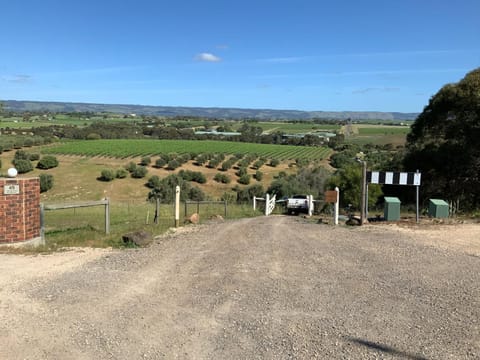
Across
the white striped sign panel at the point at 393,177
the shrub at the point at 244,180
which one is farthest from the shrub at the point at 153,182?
the white striped sign panel at the point at 393,177

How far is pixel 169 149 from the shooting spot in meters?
103

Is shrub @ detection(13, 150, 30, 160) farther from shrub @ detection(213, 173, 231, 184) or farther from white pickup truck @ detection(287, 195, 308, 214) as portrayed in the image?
white pickup truck @ detection(287, 195, 308, 214)

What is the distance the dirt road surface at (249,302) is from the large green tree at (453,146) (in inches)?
617

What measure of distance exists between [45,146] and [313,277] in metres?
103

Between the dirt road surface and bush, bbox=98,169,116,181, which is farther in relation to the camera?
bush, bbox=98,169,116,181

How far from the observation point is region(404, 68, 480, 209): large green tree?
24.5m

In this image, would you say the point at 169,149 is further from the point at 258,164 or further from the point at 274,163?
the point at 274,163

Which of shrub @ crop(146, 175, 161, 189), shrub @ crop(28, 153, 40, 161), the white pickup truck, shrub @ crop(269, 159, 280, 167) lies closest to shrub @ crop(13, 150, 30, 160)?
shrub @ crop(28, 153, 40, 161)

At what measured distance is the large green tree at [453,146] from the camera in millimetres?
24469

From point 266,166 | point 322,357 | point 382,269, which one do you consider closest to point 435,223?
point 382,269

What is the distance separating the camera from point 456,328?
525 centimetres

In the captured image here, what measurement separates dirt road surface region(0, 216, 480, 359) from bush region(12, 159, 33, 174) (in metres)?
69.7

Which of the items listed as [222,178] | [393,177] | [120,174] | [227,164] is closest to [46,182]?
[120,174]

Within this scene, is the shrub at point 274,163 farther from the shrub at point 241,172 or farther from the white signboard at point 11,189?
the white signboard at point 11,189
